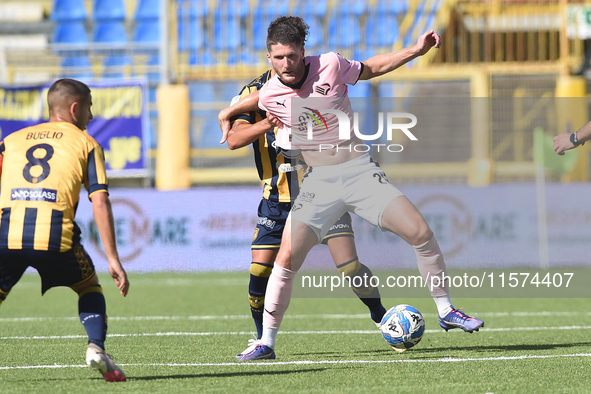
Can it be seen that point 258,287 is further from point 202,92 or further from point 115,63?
point 115,63

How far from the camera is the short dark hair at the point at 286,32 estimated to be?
499 centimetres

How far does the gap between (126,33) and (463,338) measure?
1518 cm

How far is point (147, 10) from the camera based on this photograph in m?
19.9

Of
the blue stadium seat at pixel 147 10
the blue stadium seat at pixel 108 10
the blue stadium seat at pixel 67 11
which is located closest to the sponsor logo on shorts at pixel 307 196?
the blue stadium seat at pixel 147 10

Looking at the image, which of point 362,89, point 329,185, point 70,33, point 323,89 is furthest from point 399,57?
point 70,33

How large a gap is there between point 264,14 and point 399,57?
37.1 ft

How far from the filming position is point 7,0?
20906mm

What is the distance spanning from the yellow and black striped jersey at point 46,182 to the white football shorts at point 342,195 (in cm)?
140

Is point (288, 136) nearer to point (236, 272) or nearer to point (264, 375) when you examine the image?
point (264, 375)

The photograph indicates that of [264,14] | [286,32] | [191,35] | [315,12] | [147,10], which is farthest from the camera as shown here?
[147,10]

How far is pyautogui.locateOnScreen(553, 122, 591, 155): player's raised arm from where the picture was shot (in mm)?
5543

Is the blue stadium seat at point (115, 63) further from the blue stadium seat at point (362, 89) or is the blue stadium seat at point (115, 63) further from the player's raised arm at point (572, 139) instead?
the player's raised arm at point (572, 139)

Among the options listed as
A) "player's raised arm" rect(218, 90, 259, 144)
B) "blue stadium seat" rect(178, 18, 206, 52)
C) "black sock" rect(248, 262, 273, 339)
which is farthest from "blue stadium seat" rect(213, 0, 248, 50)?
"player's raised arm" rect(218, 90, 259, 144)

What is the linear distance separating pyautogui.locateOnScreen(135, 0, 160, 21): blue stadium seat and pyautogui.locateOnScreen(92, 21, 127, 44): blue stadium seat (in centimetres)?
47
